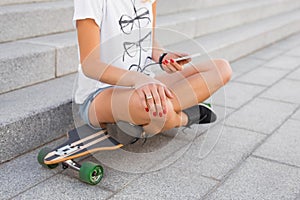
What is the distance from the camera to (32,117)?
2.07m

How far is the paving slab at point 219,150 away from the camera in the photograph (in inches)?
81.4

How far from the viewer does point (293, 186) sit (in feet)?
6.33

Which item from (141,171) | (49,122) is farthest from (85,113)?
(141,171)

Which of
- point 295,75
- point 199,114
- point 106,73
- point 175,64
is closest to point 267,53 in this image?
point 295,75

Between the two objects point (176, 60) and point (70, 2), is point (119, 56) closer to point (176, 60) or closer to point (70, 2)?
point (176, 60)

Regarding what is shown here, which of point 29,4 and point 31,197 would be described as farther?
point 29,4

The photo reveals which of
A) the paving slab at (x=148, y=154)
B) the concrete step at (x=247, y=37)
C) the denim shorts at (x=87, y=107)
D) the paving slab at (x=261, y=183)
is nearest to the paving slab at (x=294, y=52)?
the concrete step at (x=247, y=37)

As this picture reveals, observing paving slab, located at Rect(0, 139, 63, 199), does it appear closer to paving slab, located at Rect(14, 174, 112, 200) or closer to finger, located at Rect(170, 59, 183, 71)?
paving slab, located at Rect(14, 174, 112, 200)

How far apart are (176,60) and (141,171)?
1.67 ft

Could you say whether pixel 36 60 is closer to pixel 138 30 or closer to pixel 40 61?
pixel 40 61

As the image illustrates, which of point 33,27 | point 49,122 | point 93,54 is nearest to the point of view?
point 93,54

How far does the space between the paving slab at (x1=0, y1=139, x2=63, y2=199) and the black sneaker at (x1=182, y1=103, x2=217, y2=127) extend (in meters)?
0.70

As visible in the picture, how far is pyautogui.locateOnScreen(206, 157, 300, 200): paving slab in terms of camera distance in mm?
1841

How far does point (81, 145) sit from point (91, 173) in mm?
191
